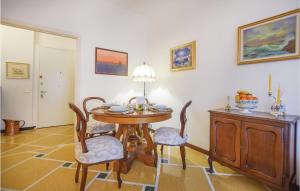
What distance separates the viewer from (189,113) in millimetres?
2760

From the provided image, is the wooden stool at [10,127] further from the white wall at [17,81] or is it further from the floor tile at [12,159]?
the floor tile at [12,159]

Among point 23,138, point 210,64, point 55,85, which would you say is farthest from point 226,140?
point 55,85

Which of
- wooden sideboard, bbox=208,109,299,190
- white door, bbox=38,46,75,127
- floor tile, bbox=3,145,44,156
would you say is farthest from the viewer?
white door, bbox=38,46,75,127

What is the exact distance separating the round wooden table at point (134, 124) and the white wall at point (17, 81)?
9.34ft

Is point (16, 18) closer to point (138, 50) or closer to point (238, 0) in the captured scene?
point (138, 50)

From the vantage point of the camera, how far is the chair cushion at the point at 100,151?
1.36 meters

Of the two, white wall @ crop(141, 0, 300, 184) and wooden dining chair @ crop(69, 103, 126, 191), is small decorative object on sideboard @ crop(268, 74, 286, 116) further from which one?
wooden dining chair @ crop(69, 103, 126, 191)

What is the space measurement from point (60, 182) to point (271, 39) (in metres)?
3.04

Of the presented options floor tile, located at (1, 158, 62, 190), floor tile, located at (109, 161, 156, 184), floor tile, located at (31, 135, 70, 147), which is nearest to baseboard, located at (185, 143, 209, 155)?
floor tile, located at (109, 161, 156, 184)

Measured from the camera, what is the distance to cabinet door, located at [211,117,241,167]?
161cm

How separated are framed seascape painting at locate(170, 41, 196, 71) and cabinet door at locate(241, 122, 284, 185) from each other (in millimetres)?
1540

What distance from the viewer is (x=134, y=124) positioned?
2074 millimetres

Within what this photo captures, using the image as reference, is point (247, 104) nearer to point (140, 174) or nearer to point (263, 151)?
point (263, 151)

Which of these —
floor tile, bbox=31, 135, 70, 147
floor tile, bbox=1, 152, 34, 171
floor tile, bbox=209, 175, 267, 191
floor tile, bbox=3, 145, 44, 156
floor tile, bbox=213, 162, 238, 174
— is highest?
floor tile, bbox=31, 135, 70, 147
